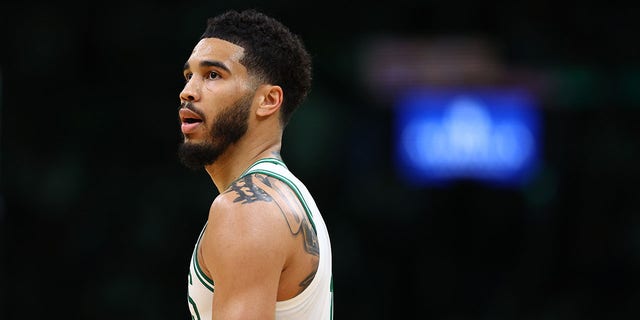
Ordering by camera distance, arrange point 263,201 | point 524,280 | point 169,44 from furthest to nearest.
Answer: point 169,44 < point 524,280 < point 263,201

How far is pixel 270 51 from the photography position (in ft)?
11.2

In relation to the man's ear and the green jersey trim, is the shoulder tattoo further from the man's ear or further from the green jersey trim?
the man's ear

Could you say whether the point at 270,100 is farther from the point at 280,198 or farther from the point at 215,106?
the point at 280,198

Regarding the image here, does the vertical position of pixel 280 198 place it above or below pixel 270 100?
below

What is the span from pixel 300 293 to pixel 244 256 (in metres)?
0.31

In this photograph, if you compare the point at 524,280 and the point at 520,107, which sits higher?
the point at 520,107

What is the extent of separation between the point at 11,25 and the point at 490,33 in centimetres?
521

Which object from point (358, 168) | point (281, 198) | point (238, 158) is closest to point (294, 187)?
point (281, 198)

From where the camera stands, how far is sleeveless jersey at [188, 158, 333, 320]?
3066mm

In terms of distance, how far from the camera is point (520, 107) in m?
10.0

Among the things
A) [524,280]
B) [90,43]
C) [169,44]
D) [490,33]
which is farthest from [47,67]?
[524,280]

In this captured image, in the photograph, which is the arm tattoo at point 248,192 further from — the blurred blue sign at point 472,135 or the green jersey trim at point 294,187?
the blurred blue sign at point 472,135

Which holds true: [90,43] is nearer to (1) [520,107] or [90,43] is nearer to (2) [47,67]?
(2) [47,67]

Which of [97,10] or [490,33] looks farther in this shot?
[97,10]
